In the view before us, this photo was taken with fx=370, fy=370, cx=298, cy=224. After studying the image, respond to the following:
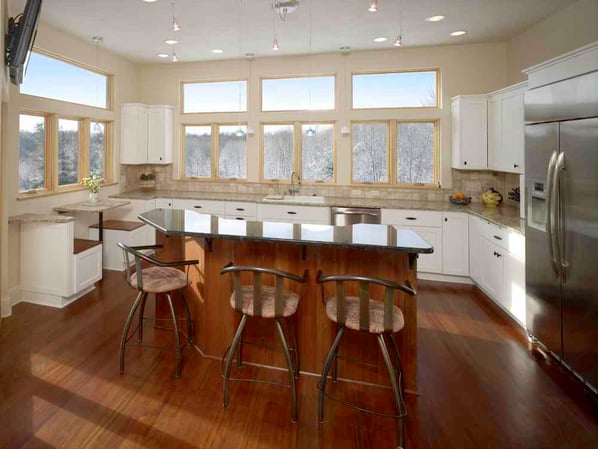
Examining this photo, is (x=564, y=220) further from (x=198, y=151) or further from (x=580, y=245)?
(x=198, y=151)

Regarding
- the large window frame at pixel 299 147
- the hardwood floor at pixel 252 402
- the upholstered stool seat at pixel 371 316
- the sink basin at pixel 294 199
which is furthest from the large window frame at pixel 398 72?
the upholstered stool seat at pixel 371 316

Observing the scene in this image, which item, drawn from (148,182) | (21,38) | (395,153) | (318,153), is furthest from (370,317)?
(148,182)

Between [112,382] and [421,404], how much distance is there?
210 centimetres

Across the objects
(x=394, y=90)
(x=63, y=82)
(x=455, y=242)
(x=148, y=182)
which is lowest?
(x=455, y=242)

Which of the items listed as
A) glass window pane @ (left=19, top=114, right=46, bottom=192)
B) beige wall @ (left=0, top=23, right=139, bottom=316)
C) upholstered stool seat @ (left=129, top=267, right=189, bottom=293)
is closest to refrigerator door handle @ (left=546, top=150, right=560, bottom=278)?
upholstered stool seat @ (left=129, top=267, right=189, bottom=293)

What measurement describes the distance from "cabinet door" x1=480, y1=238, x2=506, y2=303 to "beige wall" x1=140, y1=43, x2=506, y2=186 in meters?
1.51

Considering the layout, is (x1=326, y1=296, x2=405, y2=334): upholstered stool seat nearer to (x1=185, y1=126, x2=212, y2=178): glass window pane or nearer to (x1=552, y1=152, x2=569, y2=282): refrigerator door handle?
(x1=552, y1=152, x2=569, y2=282): refrigerator door handle

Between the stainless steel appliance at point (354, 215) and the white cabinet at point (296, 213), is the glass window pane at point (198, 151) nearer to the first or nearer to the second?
the white cabinet at point (296, 213)

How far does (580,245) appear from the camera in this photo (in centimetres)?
245

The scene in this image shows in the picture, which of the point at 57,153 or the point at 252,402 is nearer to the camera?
the point at 252,402

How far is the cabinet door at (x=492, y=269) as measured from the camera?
385 cm

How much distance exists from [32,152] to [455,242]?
539 cm

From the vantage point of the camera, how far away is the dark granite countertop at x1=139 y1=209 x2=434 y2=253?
2.31 m

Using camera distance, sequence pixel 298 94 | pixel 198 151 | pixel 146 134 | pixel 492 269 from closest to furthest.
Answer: pixel 492 269, pixel 298 94, pixel 146 134, pixel 198 151
